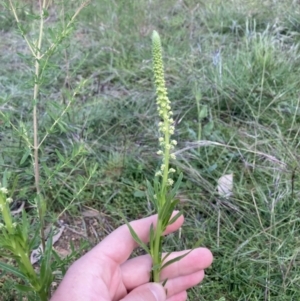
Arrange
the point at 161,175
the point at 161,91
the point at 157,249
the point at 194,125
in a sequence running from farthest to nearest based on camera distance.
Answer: the point at 194,125 < the point at 157,249 < the point at 161,175 < the point at 161,91

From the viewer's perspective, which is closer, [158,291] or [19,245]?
[19,245]

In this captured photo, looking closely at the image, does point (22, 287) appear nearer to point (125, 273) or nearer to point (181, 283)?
point (125, 273)

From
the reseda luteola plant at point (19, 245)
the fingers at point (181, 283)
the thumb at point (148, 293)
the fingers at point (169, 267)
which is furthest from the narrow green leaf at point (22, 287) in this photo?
the fingers at point (181, 283)

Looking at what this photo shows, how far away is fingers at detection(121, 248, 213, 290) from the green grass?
15 cm

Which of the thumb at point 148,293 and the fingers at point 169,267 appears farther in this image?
the fingers at point 169,267

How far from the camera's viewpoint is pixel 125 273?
4.75 feet

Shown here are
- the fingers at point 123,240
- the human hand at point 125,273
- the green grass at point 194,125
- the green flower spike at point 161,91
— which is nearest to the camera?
the green flower spike at point 161,91

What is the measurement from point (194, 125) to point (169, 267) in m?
0.99

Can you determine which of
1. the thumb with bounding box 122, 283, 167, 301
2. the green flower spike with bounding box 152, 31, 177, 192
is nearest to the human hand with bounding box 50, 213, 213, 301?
the thumb with bounding box 122, 283, 167, 301

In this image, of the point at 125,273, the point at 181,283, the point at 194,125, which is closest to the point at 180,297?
the point at 181,283

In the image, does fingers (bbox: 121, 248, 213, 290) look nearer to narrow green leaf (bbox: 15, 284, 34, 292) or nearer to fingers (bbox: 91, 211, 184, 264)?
fingers (bbox: 91, 211, 184, 264)

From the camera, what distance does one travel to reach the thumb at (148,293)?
1236 mm

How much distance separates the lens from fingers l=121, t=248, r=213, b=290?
1.44 m

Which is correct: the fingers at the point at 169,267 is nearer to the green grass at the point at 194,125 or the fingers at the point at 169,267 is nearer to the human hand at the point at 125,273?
the human hand at the point at 125,273
